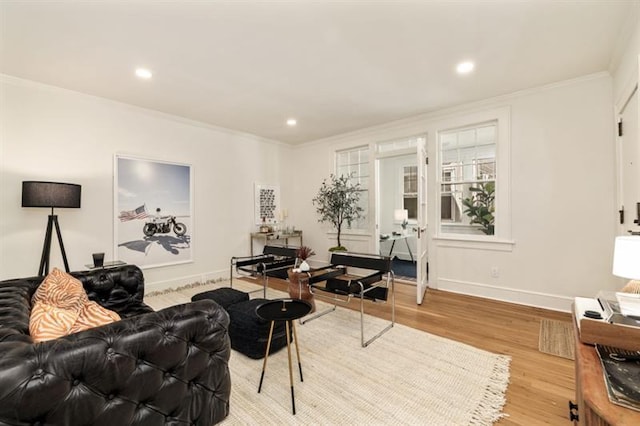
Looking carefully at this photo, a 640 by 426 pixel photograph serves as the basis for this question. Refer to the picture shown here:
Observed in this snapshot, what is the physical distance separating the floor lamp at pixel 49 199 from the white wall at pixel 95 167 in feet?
0.87

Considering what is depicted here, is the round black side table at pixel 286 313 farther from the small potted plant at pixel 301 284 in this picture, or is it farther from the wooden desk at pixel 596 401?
the wooden desk at pixel 596 401

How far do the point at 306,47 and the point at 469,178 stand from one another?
292 centimetres

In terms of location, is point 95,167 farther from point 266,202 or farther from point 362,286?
point 362,286

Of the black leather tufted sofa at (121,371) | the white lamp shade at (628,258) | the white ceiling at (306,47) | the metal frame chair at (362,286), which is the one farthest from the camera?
the metal frame chair at (362,286)

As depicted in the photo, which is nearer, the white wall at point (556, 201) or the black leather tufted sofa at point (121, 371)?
the black leather tufted sofa at point (121, 371)

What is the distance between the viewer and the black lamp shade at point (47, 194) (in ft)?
9.29

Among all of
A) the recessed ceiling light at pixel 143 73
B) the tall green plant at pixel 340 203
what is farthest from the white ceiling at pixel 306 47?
→ the tall green plant at pixel 340 203

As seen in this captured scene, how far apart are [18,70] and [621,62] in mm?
6029

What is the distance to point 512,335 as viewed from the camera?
2760 mm

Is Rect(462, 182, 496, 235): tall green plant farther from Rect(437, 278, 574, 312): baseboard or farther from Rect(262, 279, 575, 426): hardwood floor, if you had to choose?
Rect(262, 279, 575, 426): hardwood floor

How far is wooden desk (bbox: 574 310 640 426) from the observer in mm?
713

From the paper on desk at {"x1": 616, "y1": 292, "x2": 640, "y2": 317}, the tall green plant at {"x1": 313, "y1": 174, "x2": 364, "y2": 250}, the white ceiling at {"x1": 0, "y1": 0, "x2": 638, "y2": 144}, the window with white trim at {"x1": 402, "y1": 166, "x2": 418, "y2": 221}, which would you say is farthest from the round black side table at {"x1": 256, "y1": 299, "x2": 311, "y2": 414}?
the window with white trim at {"x1": 402, "y1": 166, "x2": 418, "y2": 221}

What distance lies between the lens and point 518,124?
358cm

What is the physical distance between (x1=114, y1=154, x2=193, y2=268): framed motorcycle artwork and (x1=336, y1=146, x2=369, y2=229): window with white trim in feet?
9.16
